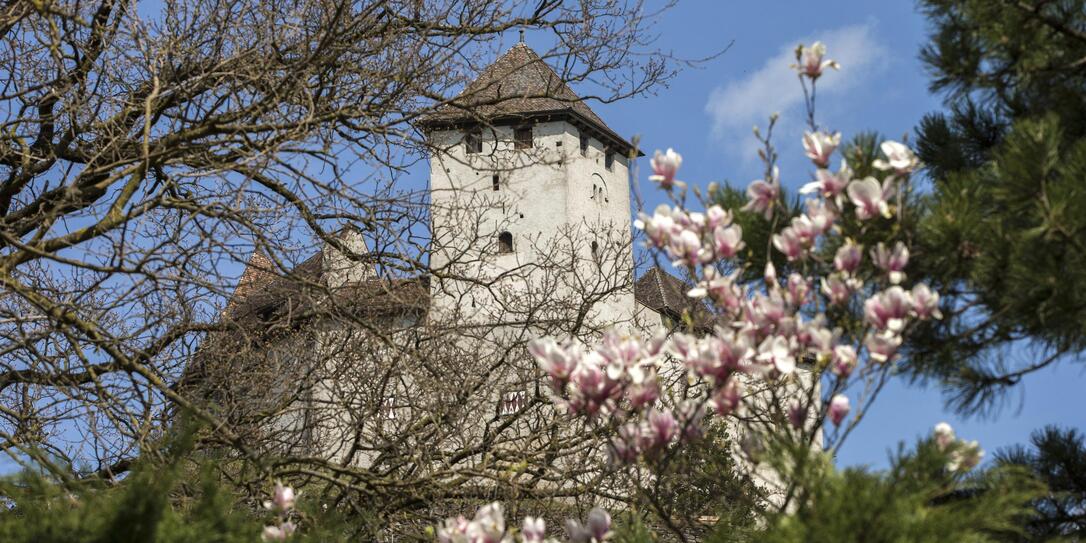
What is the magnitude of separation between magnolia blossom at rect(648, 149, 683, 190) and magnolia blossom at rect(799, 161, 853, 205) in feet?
1.63

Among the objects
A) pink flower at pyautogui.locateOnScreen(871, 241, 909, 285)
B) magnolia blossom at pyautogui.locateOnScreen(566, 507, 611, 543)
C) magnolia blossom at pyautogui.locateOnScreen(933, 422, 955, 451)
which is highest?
pink flower at pyautogui.locateOnScreen(871, 241, 909, 285)

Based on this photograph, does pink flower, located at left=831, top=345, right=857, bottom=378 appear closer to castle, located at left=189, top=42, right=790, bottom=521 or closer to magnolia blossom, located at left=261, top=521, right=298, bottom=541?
magnolia blossom, located at left=261, top=521, right=298, bottom=541

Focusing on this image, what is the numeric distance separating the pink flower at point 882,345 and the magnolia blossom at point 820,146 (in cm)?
73

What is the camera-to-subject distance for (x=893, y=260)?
4062mm

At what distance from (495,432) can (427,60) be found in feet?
8.44

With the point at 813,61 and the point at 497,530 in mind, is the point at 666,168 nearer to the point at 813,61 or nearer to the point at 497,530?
the point at 813,61

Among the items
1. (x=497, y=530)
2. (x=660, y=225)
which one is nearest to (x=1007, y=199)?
(x=660, y=225)

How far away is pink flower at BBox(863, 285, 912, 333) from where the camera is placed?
390 cm

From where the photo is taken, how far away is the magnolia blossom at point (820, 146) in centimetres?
424

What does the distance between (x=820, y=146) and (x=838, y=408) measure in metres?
0.97

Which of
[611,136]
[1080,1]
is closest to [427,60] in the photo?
[1080,1]

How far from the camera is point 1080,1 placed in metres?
5.23

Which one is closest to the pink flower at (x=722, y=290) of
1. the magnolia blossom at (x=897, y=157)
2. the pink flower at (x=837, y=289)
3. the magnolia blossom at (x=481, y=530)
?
the pink flower at (x=837, y=289)

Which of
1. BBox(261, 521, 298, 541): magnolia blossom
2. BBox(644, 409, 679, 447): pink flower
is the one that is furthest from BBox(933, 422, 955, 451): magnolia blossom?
BBox(261, 521, 298, 541): magnolia blossom
